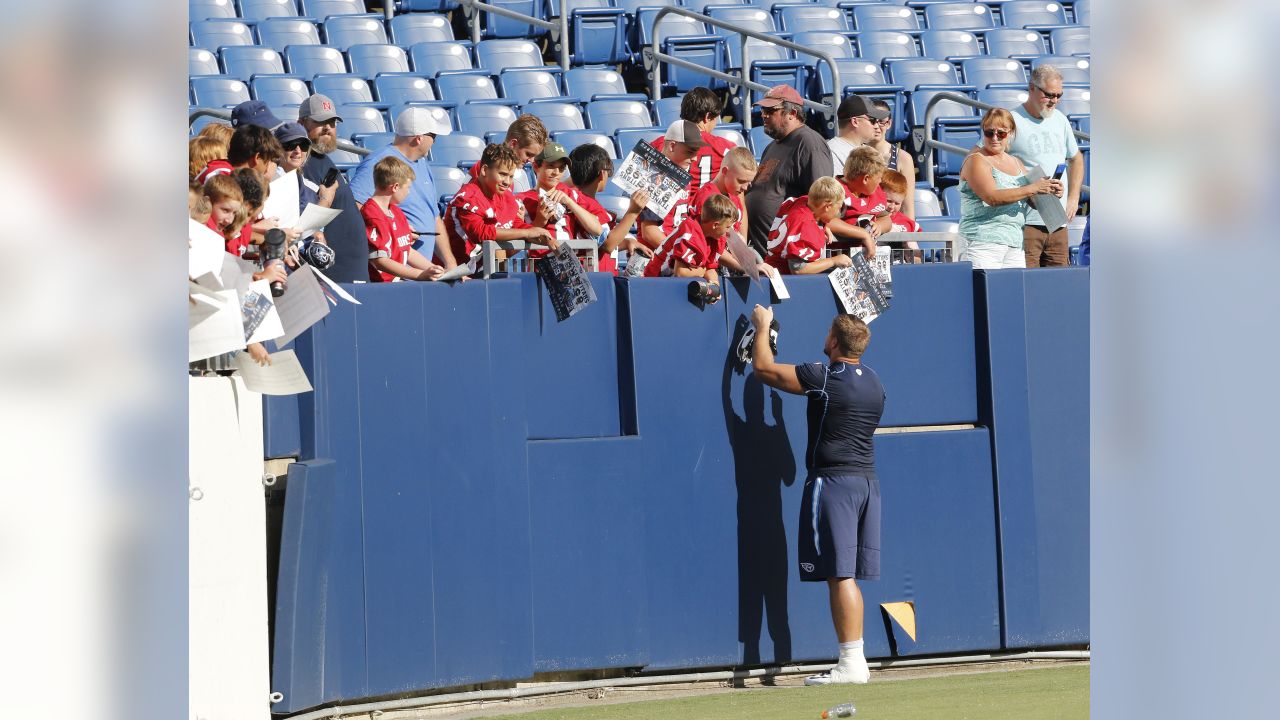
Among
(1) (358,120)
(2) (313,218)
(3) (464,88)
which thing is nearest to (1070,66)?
(3) (464,88)

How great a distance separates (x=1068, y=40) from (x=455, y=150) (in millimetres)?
6867

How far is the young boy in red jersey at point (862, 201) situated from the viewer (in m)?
8.37

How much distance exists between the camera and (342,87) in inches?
497

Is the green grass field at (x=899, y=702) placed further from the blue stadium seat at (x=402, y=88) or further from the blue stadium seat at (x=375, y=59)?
the blue stadium seat at (x=375, y=59)

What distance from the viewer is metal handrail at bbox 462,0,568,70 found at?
1355 cm

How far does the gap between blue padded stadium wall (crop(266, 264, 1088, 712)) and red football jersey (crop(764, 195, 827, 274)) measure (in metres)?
0.22

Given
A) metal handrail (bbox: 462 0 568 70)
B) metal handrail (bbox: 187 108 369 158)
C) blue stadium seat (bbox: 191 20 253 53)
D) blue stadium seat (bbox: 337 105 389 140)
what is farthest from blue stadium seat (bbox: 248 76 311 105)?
metal handrail (bbox: 462 0 568 70)

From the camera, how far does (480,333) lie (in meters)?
7.35

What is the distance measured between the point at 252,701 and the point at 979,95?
9431 millimetres

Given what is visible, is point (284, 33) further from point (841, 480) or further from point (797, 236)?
point (841, 480)

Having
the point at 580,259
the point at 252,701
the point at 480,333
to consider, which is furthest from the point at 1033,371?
the point at 252,701

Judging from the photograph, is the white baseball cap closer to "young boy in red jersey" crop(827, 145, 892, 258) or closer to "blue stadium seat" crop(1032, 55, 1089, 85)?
"young boy in red jersey" crop(827, 145, 892, 258)
